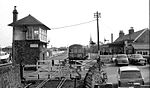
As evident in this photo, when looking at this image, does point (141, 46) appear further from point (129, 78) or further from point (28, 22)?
point (129, 78)

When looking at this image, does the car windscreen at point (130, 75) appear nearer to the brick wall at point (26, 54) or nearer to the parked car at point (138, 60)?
the parked car at point (138, 60)

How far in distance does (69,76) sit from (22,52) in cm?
1174

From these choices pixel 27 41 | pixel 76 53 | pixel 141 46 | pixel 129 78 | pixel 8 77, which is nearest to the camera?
pixel 8 77

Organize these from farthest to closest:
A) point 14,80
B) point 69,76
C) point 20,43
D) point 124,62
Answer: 1. point 20,43
2. point 124,62
3. point 69,76
4. point 14,80

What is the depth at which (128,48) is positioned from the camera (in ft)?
145

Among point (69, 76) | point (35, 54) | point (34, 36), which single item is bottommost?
point (69, 76)

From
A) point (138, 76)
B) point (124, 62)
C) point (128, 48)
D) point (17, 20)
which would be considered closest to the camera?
point (138, 76)

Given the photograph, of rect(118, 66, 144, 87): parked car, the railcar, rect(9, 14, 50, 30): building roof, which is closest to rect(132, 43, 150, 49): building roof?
the railcar

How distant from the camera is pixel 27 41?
30.7 metres

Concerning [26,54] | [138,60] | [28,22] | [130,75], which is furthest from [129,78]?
[28,22]

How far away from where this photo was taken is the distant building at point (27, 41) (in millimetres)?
29828

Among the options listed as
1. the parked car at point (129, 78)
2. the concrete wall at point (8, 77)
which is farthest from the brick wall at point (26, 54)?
the parked car at point (129, 78)

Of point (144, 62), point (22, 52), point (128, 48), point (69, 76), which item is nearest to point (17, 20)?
point (22, 52)

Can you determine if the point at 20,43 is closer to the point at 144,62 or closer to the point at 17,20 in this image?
the point at 17,20
